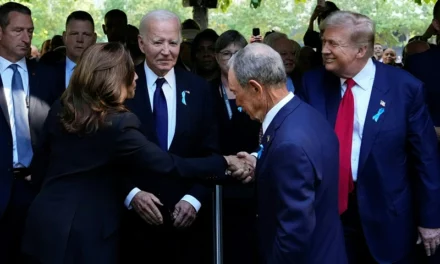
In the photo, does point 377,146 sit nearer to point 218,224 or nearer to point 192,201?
point 218,224

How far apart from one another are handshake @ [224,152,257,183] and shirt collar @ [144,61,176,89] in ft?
2.19

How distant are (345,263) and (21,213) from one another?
8.32ft

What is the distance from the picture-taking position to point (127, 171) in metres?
4.42

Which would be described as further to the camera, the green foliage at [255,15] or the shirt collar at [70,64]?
the green foliage at [255,15]

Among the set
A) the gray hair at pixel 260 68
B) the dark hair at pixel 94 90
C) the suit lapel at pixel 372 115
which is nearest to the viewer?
the gray hair at pixel 260 68

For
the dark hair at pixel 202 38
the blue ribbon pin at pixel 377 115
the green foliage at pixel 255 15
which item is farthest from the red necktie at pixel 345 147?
the green foliage at pixel 255 15

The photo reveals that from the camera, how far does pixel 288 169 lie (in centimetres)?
359

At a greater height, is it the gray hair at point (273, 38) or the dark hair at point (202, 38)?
the gray hair at point (273, 38)

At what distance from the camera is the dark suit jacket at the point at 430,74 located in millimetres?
5516

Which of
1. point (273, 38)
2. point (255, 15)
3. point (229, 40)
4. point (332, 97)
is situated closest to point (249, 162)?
point (332, 97)

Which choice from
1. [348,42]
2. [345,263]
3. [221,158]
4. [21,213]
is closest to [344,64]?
[348,42]

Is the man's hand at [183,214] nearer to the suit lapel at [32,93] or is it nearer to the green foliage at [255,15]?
the suit lapel at [32,93]

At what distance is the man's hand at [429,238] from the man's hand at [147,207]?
158cm

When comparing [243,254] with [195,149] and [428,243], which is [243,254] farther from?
[428,243]
